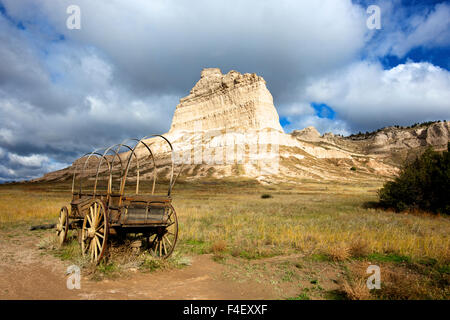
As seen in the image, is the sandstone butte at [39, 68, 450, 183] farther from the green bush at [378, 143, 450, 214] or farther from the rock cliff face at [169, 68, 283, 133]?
the green bush at [378, 143, 450, 214]

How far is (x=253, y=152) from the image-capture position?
6338 cm

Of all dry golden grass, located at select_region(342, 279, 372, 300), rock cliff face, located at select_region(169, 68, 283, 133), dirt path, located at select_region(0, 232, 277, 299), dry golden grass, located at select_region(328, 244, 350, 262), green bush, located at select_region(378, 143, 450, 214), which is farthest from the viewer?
rock cliff face, located at select_region(169, 68, 283, 133)

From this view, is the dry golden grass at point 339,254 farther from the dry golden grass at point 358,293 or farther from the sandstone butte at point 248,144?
the sandstone butte at point 248,144

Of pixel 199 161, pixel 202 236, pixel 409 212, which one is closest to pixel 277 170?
pixel 199 161

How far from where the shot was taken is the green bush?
14.8m

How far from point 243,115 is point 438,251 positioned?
7046 centimetres

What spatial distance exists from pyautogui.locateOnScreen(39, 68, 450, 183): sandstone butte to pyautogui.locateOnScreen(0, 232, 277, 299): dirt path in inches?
1787

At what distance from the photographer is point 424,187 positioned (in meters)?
15.7

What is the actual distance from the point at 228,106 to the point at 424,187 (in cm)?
6764

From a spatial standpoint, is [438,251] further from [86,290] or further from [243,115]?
[243,115]

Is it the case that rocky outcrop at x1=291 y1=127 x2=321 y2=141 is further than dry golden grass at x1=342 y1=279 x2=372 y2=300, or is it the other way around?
rocky outcrop at x1=291 y1=127 x2=321 y2=141

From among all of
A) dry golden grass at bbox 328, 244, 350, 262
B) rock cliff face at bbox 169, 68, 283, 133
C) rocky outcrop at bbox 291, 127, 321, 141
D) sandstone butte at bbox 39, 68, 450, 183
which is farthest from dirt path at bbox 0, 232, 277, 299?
rocky outcrop at bbox 291, 127, 321, 141

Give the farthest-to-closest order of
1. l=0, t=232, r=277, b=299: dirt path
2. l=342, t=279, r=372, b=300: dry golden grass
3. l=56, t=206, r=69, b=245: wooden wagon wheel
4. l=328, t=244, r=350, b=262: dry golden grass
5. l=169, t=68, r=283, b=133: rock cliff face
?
l=169, t=68, r=283, b=133: rock cliff face < l=56, t=206, r=69, b=245: wooden wagon wheel < l=328, t=244, r=350, b=262: dry golden grass < l=0, t=232, r=277, b=299: dirt path < l=342, t=279, r=372, b=300: dry golden grass

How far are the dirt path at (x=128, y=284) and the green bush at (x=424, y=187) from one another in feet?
50.3
